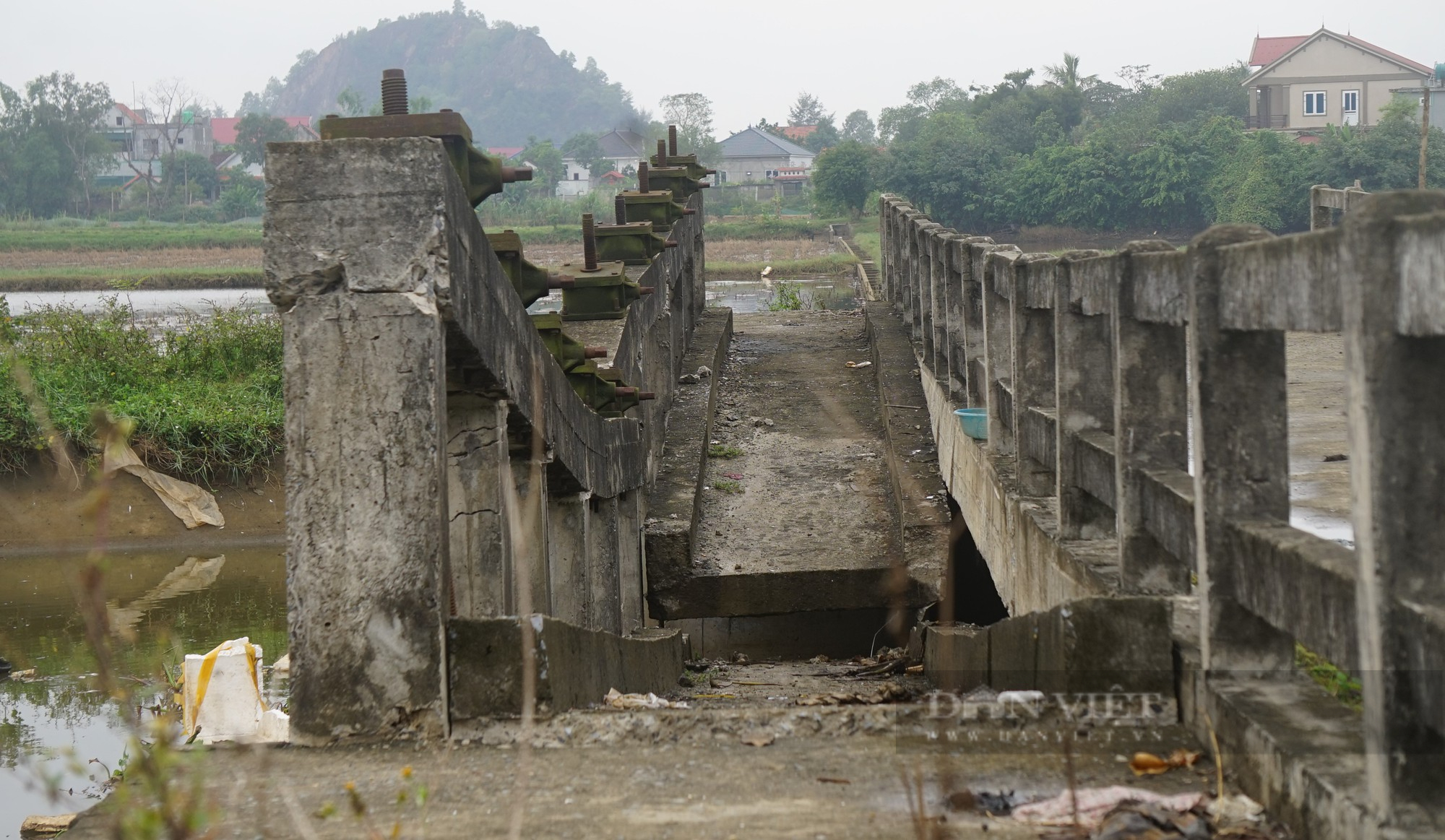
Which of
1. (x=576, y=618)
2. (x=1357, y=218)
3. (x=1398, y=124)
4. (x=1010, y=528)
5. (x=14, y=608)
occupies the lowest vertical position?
(x=14, y=608)

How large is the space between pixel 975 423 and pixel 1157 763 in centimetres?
496

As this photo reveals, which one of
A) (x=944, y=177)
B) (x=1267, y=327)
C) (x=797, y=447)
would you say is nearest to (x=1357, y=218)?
(x=1267, y=327)

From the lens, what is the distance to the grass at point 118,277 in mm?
46125

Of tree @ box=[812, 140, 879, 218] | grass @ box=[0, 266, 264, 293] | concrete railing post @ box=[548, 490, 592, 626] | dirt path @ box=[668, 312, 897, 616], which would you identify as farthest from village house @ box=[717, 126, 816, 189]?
concrete railing post @ box=[548, 490, 592, 626]

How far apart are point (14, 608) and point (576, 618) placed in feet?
25.0

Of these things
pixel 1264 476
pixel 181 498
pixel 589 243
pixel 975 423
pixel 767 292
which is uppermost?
pixel 589 243

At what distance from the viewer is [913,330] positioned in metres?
14.4

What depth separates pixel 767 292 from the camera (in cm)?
3997

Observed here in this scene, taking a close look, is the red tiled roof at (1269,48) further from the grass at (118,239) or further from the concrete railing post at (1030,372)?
the concrete railing post at (1030,372)

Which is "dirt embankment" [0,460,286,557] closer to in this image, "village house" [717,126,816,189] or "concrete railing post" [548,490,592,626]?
"concrete railing post" [548,490,592,626]

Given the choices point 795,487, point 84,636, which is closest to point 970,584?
point 795,487

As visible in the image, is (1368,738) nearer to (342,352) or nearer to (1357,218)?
(1357,218)

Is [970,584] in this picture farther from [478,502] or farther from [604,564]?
[478,502]

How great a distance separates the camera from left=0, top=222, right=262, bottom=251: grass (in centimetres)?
5853
